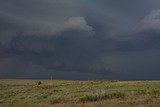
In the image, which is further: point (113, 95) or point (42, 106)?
point (113, 95)

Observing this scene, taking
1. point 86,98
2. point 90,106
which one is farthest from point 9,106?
point 90,106

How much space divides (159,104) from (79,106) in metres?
8.16

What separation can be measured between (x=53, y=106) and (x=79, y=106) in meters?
4.59

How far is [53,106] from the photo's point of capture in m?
41.1

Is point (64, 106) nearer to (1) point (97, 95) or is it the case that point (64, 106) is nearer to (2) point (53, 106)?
(2) point (53, 106)

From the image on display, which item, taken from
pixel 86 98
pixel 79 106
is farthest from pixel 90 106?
pixel 86 98

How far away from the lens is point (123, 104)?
37219 millimetres

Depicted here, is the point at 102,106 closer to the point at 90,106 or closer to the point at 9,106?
the point at 90,106

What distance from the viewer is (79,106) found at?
3766 cm

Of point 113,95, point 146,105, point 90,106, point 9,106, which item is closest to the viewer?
point 146,105

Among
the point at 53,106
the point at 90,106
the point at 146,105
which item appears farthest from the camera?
the point at 53,106

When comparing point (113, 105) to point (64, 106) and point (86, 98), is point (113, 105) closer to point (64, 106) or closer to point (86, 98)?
point (64, 106)

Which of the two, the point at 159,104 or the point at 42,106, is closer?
the point at 159,104

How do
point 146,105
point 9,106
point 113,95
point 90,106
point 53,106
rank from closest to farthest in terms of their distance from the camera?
1. point 146,105
2. point 90,106
3. point 53,106
4. point 9,106
5. point 113,95
